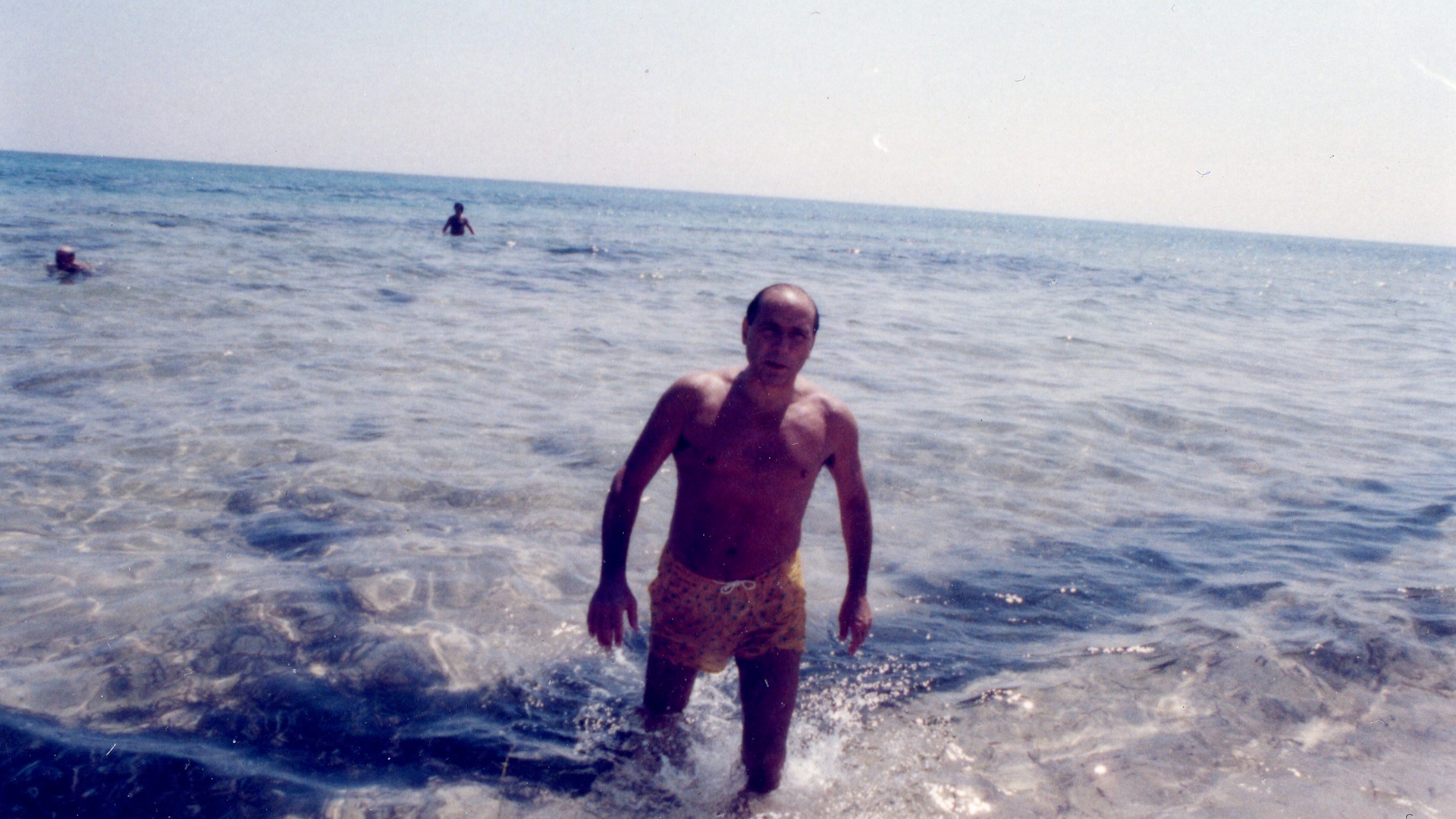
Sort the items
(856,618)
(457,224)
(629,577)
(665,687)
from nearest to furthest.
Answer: (856,618) < (665,687) < (629,577) < (457,224)

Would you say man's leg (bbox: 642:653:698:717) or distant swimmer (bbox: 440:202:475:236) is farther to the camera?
distant swimmer (bbox: 440:202:475:236)

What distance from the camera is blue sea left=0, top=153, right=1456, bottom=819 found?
323 cm

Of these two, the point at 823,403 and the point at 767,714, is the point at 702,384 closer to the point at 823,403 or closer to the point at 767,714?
the point at 823,403

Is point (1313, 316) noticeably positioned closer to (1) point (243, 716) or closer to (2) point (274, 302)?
(2) point (274, 302)

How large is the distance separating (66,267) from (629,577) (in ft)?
39.1

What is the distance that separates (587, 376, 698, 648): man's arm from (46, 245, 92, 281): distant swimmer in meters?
13.1

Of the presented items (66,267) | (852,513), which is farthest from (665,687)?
(66,267)

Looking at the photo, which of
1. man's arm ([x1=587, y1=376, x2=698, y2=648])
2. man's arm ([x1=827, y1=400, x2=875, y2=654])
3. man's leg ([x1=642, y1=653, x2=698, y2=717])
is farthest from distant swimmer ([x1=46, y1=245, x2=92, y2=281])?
man's arm ([x1=827, y1=400, x2=875, y2=654])

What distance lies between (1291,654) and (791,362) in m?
2.98

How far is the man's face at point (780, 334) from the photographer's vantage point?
285 centimetres

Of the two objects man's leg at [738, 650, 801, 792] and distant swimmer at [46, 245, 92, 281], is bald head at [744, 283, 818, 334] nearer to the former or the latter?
man's leg at [738, 650, 801, 792]

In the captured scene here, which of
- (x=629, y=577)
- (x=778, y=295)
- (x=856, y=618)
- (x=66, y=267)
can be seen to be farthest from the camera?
(x=66, y=267)

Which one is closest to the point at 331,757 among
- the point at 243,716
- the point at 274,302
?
the point at 243,716

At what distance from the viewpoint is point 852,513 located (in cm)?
322
